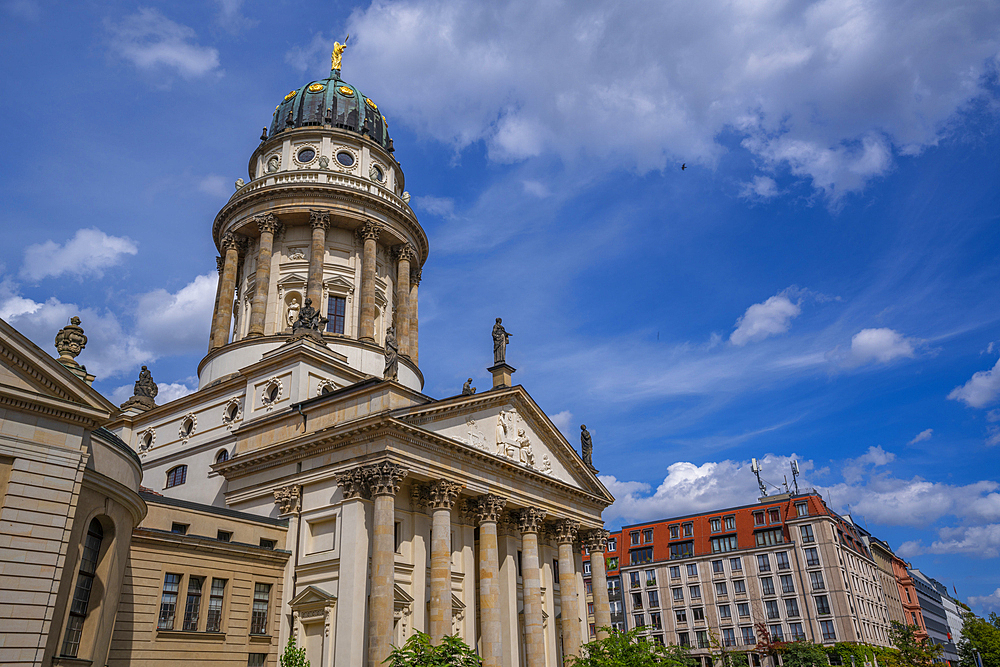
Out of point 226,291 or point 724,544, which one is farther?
point 724,544

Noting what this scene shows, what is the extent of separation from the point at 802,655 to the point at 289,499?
2260 inches

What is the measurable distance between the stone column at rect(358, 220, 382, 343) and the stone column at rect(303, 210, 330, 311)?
2.67 metres

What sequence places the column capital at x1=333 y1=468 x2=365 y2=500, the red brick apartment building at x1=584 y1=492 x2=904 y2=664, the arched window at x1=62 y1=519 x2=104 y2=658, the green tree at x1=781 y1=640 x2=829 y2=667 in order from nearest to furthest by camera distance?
the arched window at x1=62 y1=519 x2=104 y2=658, the column capital at x1=333 y1=468 x2=365 y2=500, the green tree at x1=781 y1=640 x2=829 y2=667, the red brick apartment building at x1=584 y1=492 x2=904 y2=664

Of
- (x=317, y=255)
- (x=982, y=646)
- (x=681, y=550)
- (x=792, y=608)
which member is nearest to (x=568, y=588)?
(x=317, y=255)

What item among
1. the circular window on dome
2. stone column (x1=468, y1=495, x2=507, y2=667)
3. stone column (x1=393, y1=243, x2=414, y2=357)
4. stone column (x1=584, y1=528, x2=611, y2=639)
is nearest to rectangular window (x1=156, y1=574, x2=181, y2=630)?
stone column (x1=468, y1=495, x2=507, y2=667)

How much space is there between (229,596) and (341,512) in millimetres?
5709

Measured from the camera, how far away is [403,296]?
55625 millimetres

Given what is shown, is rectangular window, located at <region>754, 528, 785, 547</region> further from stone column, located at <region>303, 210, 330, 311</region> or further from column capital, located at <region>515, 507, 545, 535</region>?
stone column, located at <region>303, 210, 330, 311</region>

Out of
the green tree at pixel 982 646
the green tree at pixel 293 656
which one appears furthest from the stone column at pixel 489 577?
the green tree at pixel 982 646

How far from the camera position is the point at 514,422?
42406 mm

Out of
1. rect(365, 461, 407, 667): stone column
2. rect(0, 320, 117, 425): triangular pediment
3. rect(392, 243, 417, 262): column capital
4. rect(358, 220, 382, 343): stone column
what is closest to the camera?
rect(0, 320, 117, 425): triangular pediment

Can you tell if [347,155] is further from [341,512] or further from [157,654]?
[157,654]

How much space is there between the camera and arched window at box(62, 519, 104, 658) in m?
22.0

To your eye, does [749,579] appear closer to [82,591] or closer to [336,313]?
[336,313]
